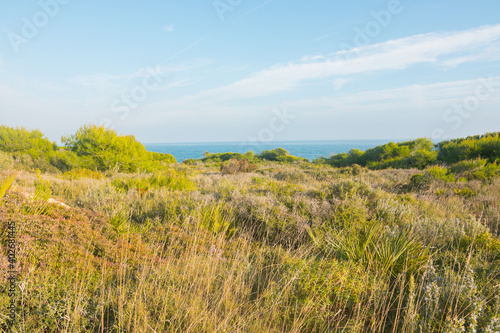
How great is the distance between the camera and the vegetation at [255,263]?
260cm

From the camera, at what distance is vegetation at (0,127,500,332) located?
8.54 ft

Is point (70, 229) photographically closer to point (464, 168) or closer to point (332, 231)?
point (332, 231)

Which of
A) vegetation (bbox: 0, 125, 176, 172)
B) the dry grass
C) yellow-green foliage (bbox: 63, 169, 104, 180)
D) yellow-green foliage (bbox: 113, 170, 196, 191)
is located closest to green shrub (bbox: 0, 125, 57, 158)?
vegetation (bbox: 0, 125, 176, 172)

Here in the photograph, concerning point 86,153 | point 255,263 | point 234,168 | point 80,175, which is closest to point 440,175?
point 255,263

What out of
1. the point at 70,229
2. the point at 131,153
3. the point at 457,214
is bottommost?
the point at 457,214

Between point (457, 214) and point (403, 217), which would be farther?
point (457, 214)

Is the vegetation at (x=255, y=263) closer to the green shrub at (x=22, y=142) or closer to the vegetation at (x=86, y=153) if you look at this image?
the vegetation at (x=86, y=153)

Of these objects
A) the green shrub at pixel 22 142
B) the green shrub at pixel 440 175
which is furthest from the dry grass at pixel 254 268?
the green shrub at pixel 22 142

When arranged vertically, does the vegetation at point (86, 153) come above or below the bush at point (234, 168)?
above

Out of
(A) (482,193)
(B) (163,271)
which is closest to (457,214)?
(A) (482,193)

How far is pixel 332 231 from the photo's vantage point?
5156mm

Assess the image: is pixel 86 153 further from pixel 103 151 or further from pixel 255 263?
pixel 255 263

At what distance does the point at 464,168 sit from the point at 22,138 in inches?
895

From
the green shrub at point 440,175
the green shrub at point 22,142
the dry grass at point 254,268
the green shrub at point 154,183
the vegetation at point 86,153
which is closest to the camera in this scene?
the dry grass at point 254,268
